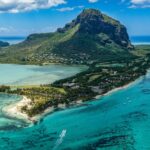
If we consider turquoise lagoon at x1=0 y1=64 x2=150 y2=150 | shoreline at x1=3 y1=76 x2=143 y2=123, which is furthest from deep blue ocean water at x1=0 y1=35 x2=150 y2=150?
shoreline at x1=3 y1=76 x2=143 y2=123

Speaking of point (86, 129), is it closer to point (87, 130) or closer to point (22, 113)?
point (87, 130)

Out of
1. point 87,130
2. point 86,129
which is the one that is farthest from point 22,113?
point 87,130

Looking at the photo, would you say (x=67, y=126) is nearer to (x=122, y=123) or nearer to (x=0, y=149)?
(x=122, y=123)

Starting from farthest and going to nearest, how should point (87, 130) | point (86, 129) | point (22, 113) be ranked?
point (22, 113) < point (86, 129) < point (87, 130)

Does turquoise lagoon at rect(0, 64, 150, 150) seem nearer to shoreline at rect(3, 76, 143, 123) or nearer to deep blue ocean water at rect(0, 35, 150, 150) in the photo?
deep blue ocean water at rect(0, 35, 150, 150)

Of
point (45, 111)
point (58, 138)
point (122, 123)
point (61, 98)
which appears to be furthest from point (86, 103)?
point (58, 138)

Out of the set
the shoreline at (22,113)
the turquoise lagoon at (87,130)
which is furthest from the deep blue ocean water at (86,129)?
the shoreline at (22,113)

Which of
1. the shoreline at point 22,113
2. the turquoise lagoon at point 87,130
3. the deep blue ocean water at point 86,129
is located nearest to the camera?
the turquoise lagoon at point 87,130

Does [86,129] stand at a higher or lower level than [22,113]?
lower

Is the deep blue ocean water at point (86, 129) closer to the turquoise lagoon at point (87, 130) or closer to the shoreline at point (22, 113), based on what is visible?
the turquoise lagoon at point (87, 130)
